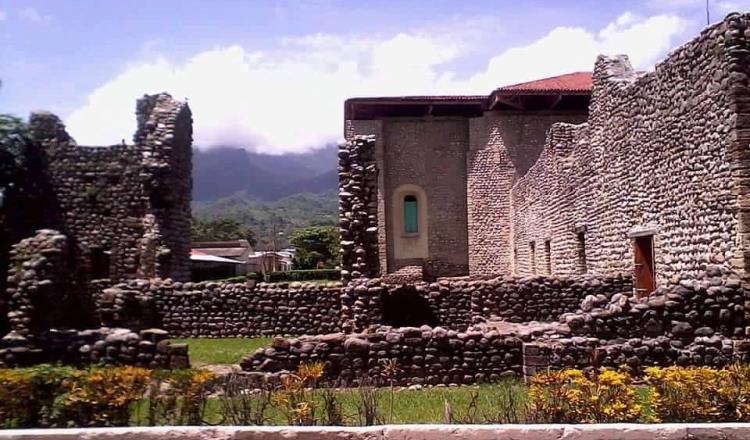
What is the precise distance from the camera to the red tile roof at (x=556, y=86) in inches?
1348

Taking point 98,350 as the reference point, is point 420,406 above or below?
below

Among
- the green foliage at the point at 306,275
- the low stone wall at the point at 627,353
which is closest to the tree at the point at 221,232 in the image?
the green foliage at the point at 306,275

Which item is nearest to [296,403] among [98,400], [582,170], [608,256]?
[98,400]

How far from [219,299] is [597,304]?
928cm

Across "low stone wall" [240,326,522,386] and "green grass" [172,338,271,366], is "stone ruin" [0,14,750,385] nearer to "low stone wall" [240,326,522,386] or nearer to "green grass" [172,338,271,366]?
"low stone wall" [240,326,522,386]

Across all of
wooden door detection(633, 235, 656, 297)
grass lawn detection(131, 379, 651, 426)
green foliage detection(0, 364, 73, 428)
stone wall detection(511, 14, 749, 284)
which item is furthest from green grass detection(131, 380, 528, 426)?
wooden door detection(633, 235, 656, 297)

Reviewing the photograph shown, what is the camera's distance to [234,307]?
58.2 feet

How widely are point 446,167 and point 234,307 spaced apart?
67.8ft

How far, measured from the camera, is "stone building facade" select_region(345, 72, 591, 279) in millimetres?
35438

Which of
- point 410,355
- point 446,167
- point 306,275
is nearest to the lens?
point 410,355

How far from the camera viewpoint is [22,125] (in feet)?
79.3

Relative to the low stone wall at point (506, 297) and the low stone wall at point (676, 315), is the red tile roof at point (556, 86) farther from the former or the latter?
the low stone wall at point (676, 315)

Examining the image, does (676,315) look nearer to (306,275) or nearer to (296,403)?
(296,403)

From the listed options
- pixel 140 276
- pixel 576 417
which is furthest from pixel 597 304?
pixel 140 276
